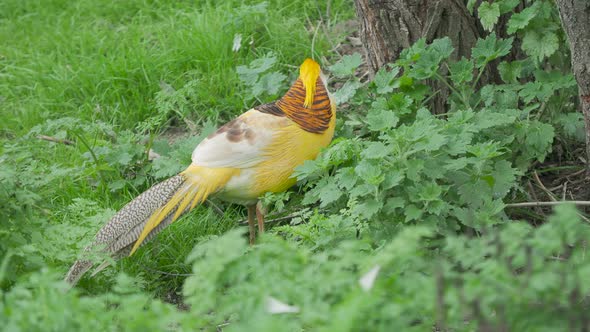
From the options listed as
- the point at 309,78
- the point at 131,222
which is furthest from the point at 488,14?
the point at 131,222

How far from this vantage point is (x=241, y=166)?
Answer: 3707mm

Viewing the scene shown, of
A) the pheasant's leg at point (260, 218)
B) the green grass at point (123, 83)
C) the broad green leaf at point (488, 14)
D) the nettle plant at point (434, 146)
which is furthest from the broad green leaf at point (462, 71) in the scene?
the green grass at point (123, 83)

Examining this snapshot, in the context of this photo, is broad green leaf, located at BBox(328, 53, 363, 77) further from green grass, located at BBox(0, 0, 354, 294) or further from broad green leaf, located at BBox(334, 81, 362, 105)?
green grass, located at BBox(0, 0, 354, 294)

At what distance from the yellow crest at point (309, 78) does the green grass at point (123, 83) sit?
656 millimetres

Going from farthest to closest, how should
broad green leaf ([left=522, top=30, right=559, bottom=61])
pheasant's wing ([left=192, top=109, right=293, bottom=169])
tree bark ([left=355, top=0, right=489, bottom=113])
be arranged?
tree bark ([left=355, top=0, right=489, bottom=113]), broad green leaf ([left=522, top=30, right=559, bottom=61]), pheasant's wing ([left=192, top=109, right=293, bottom=169])

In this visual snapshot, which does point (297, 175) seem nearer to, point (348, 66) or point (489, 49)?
point (348, 66)

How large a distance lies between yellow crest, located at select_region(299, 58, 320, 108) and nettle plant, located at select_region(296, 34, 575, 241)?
0.27 meters

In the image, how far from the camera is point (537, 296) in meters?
1.92

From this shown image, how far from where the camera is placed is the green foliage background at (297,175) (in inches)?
78.4

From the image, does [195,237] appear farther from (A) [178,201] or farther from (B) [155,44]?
(B) [155,44]

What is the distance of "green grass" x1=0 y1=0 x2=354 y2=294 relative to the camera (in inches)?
158

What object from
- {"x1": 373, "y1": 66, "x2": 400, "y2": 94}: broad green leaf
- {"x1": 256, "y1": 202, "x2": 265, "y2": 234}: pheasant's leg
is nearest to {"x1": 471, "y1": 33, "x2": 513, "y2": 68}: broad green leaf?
{"x1": 373, "y1": 66, "x2": 400, "y2": 94}: broad green leaf

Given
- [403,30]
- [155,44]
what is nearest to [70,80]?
[155,44]

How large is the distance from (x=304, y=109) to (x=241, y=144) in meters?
0.34
